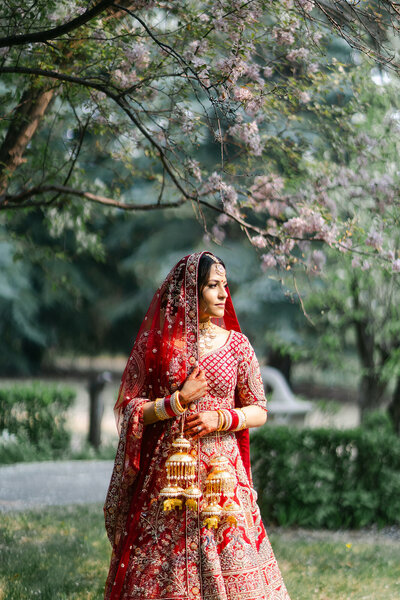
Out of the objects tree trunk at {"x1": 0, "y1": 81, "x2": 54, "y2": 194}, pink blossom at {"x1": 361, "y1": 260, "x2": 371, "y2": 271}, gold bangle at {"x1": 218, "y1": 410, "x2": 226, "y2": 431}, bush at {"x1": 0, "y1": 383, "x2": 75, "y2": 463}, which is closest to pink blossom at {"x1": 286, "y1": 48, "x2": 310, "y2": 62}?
pink blossom at {"x1": 361, "y1": 260, "x2": 371, "y2": 271}

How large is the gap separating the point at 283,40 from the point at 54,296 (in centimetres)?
1592

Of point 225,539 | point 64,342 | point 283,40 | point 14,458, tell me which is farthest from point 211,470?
point 64,342

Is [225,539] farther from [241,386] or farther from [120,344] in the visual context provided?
[120,344]

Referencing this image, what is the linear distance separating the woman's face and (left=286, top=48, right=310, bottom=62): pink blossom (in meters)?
2.08

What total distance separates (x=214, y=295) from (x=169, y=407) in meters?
0.58

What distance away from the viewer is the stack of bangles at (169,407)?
10.9ft

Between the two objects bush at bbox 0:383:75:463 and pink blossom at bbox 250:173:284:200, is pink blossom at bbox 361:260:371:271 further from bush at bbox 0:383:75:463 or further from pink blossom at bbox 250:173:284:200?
bush at bbox 0:383:75:463

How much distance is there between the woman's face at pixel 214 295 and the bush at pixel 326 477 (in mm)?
3794

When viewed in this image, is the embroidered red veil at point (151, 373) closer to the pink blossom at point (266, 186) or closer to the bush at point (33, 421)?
the pink blossom at point (266, 186)

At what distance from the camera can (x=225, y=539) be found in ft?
11.0

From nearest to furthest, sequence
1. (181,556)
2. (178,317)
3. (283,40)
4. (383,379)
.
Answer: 1. (181,556)
2. (178,317)
3. (283,40)
4. (383,379)

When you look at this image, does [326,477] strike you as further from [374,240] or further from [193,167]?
[193,167]

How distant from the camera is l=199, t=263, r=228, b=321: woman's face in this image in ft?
11.6

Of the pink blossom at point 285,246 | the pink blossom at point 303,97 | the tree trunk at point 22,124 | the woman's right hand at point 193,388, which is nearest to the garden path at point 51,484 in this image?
A: the tree trunk at point 22,124
